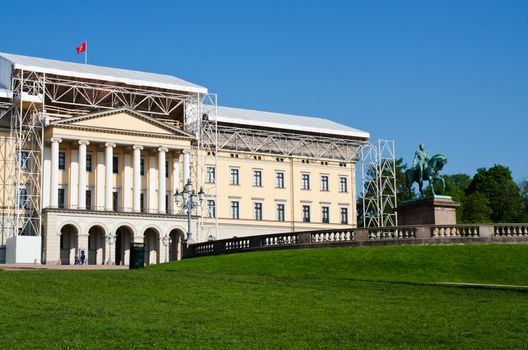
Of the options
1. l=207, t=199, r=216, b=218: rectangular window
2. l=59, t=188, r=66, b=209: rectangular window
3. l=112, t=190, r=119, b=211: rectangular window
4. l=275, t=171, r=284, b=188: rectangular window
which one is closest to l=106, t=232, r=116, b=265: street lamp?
l=112, t=190, r=119, b=211: rectangular window

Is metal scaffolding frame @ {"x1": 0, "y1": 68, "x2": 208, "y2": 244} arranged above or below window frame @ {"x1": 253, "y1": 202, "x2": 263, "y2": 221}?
above

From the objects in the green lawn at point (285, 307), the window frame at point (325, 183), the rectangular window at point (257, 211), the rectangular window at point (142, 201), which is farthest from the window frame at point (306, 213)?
the green lawn at point (285, 307)

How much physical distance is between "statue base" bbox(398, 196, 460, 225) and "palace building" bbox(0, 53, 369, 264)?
125ft

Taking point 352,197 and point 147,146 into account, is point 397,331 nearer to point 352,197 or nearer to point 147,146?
point 147,146

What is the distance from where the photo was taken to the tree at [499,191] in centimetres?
11512

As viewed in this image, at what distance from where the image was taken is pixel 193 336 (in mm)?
18875

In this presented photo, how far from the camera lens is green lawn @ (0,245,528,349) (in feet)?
60.6

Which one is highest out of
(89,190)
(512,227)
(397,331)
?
(89,190)

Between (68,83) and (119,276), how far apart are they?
54090 millimetres

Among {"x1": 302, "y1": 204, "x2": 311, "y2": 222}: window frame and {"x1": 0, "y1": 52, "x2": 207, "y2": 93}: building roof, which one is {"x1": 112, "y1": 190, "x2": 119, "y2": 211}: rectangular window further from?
{"x1": 302, "y1": 204, "x2": 311, "y2": 222}: window frame

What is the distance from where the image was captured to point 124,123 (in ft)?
277

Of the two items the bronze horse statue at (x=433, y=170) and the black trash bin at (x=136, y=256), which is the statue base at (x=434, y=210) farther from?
→ the black trash bin at (x=136, y=256)

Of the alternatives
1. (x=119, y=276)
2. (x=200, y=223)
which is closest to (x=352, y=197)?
(x=200, y=223)

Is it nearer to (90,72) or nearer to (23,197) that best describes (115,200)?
(23,197)
